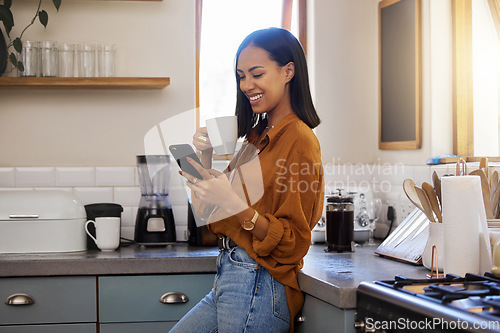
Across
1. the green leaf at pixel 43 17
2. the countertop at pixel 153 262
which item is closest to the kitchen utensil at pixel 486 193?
the countertop at pixel 153 262

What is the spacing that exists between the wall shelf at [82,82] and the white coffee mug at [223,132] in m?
1.05

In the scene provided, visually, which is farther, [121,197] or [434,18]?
[121,197]

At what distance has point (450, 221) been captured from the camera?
1.68 m

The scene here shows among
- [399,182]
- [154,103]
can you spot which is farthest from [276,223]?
[154,103]

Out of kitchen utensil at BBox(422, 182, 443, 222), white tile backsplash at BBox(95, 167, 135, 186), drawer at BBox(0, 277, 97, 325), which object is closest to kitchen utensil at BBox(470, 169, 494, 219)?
kitchen utensil at BBox(422, 182, 443, 222)

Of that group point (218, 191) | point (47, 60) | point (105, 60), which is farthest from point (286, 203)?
point (47, 60)

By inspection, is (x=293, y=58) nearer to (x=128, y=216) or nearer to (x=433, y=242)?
(x=433, y=242)

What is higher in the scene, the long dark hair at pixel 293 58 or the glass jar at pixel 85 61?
the glass jar at pixel 85 61

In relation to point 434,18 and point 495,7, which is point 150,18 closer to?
point 434,18

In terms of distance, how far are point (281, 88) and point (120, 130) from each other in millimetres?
1304

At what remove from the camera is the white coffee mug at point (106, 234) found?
2.54 meters

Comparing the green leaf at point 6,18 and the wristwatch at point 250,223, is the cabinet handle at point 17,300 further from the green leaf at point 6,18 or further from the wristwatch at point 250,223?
the green leaf at point 6,18

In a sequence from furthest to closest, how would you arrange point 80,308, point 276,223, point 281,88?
point 80,308, point 281,88, point 276,223

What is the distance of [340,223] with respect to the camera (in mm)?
2359
